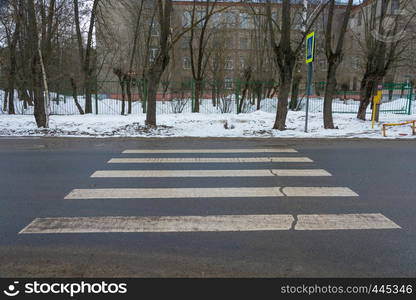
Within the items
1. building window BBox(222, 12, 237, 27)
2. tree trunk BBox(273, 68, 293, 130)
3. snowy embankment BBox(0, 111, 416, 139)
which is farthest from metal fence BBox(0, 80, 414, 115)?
building window BBox(222, 12, 237, 27)

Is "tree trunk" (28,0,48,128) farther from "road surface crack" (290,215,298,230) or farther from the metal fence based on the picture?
"road surface crack" (290,215,298,230)

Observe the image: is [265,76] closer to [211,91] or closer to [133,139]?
[211,91]

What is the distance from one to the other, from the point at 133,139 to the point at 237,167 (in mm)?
5545

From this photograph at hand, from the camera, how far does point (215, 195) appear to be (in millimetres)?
5578

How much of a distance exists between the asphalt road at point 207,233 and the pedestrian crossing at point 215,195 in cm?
12

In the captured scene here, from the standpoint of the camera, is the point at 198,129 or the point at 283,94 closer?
the point at 283,94

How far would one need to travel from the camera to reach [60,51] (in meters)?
27.9

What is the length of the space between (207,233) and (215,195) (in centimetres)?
146

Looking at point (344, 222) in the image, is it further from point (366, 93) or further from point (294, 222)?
point (366, 93)

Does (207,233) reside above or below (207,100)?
below

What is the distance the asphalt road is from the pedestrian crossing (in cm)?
12

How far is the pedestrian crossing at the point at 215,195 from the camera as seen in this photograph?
170 inches

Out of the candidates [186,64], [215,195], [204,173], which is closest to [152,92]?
[204,173]

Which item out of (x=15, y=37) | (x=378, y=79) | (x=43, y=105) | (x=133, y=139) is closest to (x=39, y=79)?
(x=43, y=105)
